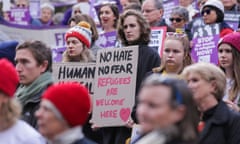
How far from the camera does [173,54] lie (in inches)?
339

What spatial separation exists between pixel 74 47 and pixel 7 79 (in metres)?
3.95

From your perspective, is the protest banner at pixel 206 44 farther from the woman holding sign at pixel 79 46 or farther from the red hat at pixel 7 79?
the red hat at pixel 7 79

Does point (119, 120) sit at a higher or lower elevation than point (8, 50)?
lower

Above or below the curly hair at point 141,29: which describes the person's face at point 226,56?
Result: below

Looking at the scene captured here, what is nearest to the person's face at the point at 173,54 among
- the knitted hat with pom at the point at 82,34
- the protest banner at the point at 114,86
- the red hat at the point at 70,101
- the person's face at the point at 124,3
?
the protest banner at the point at 114,86

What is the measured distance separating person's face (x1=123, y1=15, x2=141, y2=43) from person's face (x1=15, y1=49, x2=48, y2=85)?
2072 mm

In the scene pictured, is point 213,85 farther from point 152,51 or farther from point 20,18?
point 20,18

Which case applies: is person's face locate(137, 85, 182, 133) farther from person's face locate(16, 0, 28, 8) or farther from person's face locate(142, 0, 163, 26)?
person's face locate(16, 0, 28, 8)

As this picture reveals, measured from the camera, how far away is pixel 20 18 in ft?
59.9

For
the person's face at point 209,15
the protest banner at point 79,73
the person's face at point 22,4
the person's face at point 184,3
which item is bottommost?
the protest banner at point 79,73

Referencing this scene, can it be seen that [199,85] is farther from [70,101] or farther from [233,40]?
[233,40]

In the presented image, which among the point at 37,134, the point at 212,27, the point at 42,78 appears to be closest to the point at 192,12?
the point at 212,27

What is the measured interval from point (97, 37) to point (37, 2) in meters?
8.90

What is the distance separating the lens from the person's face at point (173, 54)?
8.53 metres
